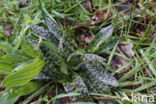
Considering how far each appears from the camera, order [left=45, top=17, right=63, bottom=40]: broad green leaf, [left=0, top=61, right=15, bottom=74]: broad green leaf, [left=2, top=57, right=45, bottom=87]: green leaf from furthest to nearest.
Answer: [left=45, top=17, right=63, bottom=40]: broad green leaf, [left=0, top=61, right=15, bottom=74]: broad green leaf, [left=2, top=57, right=45, bottom=87]: green leaf

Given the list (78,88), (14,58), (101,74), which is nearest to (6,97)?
(14,58)

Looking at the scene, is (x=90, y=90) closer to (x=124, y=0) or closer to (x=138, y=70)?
(x=138, y=70)

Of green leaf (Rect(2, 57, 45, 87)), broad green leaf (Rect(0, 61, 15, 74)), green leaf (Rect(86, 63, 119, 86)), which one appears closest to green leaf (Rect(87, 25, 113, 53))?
green leaf (Rect(86, 63, 119, 86))

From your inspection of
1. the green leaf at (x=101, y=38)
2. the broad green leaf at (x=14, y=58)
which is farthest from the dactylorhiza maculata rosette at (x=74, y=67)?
the broad green leaf at (x=14, y=58)

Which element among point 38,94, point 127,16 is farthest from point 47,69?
point 127,16

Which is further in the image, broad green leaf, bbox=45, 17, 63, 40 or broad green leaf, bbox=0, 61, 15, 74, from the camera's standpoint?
broad green leaf, bbox=45, 17, 63, 40

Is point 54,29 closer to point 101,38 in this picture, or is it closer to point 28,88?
point 101,38

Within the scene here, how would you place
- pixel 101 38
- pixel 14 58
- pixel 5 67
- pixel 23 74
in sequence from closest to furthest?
pixel 23 74 < pixel 5 67 < pixel 14 58 < pixel 101 38

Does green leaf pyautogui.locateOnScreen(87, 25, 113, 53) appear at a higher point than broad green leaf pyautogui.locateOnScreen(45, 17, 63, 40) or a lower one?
lower

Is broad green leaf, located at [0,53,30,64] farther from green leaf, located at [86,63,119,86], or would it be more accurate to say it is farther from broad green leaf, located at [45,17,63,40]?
green leaf, located at [86,63,119,86]

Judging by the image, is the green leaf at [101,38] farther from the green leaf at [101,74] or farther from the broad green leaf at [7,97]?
the broad green leaf at [7,97]
